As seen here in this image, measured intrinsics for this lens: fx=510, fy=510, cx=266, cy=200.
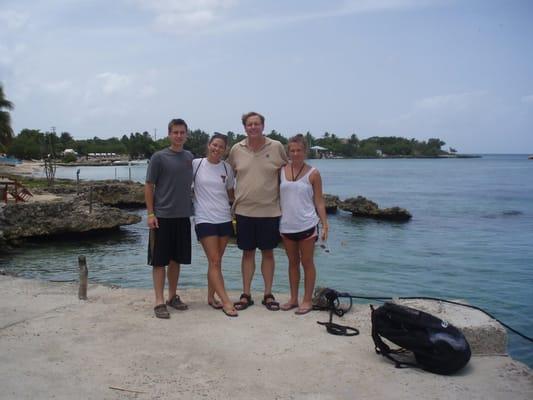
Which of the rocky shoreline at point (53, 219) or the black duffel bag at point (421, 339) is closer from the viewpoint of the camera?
the black duffel bag at point (421, 339)

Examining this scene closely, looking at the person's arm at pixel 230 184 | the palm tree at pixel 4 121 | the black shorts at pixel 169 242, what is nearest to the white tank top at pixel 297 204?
the person's arm at pixel 230 184

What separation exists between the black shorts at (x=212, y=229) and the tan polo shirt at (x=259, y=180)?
22cm

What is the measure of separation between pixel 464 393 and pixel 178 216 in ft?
11.0

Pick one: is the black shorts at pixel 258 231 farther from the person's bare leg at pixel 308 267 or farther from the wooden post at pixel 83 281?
the wooden post at pixel 83 281

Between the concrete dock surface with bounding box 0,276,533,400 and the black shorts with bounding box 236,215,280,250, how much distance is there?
805 millimetres

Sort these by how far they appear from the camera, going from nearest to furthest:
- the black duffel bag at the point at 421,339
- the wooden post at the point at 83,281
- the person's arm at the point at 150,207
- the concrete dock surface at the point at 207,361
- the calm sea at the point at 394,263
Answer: the concrete dock surface at the point at 207,361, the black duffel bag at the point at 421,339, the person's arm at the point at 150,207, the wooden post at the point at 83,281, the calm sea at the point at 394,263

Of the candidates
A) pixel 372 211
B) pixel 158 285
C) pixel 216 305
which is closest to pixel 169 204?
pixel 158 285

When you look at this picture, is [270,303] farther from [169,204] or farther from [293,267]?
[169,204]

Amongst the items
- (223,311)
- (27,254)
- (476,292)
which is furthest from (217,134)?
(27,254)

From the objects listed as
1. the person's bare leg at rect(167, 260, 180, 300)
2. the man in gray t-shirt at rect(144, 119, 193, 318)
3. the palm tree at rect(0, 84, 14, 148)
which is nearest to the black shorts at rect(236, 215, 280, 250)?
the man in gray t-shirt at rect(144, 119, 193, 318)

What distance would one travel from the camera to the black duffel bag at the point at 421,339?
4238mm

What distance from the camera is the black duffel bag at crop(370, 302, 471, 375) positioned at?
424 centimetres

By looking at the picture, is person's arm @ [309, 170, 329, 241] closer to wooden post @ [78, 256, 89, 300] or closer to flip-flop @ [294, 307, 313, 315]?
flip-flop @ [294, 307, 313, 315]

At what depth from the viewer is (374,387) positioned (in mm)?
4035
